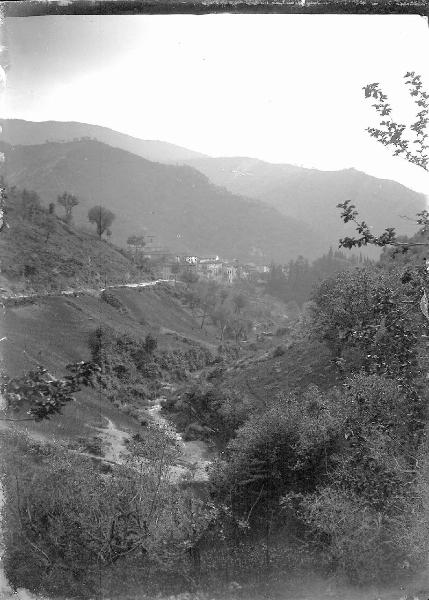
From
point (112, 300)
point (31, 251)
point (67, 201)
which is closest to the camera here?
point (31, 251)

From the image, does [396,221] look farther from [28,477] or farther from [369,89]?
[28,477]

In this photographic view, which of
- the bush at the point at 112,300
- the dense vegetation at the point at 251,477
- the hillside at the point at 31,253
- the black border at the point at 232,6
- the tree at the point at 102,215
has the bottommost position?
the dense vegetation at the point at 251,477

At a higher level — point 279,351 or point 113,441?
point 279,351

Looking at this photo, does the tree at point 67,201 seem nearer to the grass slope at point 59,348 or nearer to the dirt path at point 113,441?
the grass slope at point 59,348

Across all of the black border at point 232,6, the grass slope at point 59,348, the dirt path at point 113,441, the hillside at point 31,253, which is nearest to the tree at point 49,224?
the hillside at point 31,253

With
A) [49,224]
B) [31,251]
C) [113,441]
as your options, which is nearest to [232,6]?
[31,251]

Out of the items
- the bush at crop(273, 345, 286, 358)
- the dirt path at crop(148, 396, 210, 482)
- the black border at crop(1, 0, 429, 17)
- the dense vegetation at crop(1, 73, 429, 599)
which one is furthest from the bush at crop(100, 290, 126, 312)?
the black border at crop(1, 0, 429, 17)

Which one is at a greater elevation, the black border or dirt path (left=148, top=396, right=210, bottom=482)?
the black border

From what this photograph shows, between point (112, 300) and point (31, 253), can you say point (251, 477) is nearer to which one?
point (112, 300)

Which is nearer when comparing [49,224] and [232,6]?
[232,6]

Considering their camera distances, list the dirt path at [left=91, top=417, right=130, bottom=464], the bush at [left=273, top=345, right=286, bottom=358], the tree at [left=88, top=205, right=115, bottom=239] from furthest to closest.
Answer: the tree at [left=88, top=205, right=115, bottom=239]
the bush at [left=273, top=345, right=286, bottom=358]
the dirt path at [left=91, top=417, right=130, bottom=464]

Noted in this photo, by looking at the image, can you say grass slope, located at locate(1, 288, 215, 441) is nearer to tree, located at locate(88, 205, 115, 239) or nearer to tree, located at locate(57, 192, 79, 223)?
tree, located at locate(57, 192, 79, 223)
